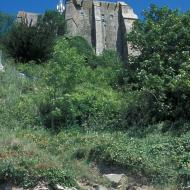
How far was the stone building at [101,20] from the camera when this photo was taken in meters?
49.2

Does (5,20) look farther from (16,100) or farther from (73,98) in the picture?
(73,98)

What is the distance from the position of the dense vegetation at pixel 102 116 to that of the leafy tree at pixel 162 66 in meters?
0.03

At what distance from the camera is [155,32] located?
21.1 metres

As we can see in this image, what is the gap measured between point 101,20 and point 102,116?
35.9m

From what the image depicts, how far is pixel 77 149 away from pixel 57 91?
4173 mm

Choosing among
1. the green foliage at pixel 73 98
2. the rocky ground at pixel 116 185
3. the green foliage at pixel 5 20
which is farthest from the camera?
the green foliage at pixel 5 20

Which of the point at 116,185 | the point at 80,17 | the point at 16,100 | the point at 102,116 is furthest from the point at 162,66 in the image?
the point at 80,17

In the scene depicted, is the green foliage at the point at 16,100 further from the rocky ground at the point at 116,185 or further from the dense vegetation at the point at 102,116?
the rocky ground at the point at 116,185

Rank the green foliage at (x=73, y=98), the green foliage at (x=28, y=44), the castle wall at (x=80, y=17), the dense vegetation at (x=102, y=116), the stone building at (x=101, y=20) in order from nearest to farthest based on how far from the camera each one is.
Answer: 1. the dense vegetation at (x=102, y=116)
2. the green foliage at (x=73, y=98)
3. the green foliage at (x=28, y=44)
4. the castle wall at (x=80, y=17)
5. the stone building at (x=101, y=20)

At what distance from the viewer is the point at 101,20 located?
51.4m

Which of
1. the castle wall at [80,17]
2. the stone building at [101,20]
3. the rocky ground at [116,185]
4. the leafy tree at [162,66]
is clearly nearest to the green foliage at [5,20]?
the castle wall at [80,17]

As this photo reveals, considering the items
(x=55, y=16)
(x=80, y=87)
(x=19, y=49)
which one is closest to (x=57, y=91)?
(x=80, y=87)

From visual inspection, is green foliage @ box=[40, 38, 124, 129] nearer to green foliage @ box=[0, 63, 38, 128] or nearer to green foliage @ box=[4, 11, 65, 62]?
green foliage @ box=[0, 63, 38, 128]

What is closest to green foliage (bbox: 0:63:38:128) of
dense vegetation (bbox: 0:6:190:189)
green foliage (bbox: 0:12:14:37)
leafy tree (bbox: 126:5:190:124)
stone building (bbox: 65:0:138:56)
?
dense vegetation (bbox: 0:6:190:189)
